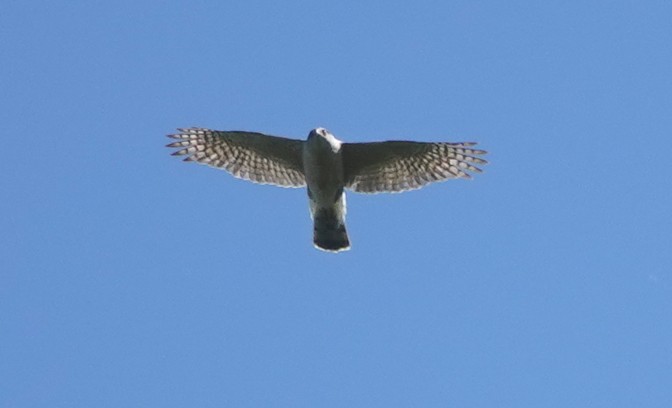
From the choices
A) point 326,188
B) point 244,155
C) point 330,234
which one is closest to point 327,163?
point 326,188

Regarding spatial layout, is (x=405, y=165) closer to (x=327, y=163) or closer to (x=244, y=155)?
(x=327, y=163)

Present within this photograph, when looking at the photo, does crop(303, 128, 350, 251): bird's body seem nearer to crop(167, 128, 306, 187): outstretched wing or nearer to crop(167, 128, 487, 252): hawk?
crop(167, 128, 487, 252): hawk

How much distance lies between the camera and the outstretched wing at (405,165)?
20.9 metres

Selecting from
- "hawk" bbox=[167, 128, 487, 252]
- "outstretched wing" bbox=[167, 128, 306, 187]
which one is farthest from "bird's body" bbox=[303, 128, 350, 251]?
"outstretched wing" bbox=[167, 128, 306, 187]

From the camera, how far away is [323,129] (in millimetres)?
20125

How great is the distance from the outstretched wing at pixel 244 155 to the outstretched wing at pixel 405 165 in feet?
2.92

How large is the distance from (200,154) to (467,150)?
398 centimetres

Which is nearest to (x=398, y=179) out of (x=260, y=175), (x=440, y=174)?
(x=440, y=174)

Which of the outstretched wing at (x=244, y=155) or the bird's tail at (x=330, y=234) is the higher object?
the outstretched wing at (x=244, y=155)

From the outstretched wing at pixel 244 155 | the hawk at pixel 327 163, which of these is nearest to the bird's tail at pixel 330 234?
the hawk at pixel 327 163

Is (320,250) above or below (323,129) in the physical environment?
below

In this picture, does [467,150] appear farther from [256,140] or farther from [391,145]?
[256,140]

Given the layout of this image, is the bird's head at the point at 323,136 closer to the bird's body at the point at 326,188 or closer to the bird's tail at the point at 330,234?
the bird's body at the point at 326,188

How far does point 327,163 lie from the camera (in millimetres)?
20312
